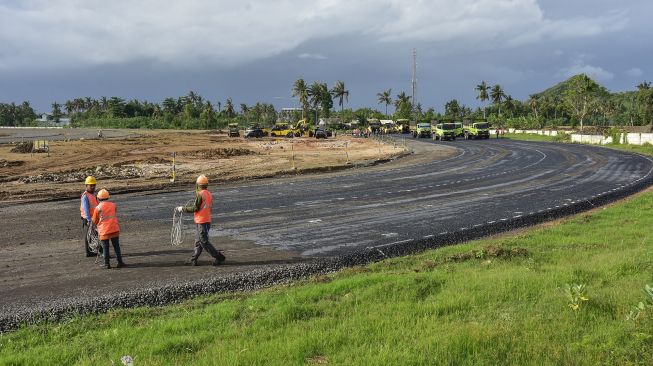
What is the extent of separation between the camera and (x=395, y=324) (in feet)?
21.7

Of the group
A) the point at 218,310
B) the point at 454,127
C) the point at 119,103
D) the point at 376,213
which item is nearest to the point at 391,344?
the point at 218,310

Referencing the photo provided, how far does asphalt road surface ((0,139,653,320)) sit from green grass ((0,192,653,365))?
6.38 feet

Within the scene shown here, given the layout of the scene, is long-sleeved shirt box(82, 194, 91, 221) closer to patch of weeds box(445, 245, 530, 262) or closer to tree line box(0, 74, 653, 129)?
patch of weeds box(445, 245, 530, 262)

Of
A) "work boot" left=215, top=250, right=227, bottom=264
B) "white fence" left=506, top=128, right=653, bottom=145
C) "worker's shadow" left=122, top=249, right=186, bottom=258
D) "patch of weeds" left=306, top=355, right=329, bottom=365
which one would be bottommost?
"worker's shadow" left=122, top=249, right=186, bottom=258

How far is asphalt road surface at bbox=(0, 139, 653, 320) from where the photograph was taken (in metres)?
10.0

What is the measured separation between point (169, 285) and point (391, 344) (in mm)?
4732

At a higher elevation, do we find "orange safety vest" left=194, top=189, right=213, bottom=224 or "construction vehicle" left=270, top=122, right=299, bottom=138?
"construction vehicle" left=270, top=122, right=299, bottom=138

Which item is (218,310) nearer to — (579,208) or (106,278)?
(106,278)

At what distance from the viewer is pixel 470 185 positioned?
79.3 feet

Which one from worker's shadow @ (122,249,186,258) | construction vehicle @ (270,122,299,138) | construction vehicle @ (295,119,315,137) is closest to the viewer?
worker's shadow @ (122,249,186,258)

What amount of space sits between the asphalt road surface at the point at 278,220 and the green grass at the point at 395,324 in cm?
194

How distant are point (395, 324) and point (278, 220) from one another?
9.16 m

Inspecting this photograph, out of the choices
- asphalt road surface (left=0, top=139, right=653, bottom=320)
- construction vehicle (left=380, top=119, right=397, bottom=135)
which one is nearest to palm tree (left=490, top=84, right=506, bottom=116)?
construction vehicle (left=380, top=119, right=397, bottom=135)

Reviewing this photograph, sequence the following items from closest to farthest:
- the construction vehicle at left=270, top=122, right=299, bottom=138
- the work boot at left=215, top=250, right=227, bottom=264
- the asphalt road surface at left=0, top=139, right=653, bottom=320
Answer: the asphalt road surface at left=0, top=139, right=653, bottom=320, the work boot at left=215, top=250, right=227, bottom=264, the construction vehicle at left=270, top=122, right=299, bottom=138
